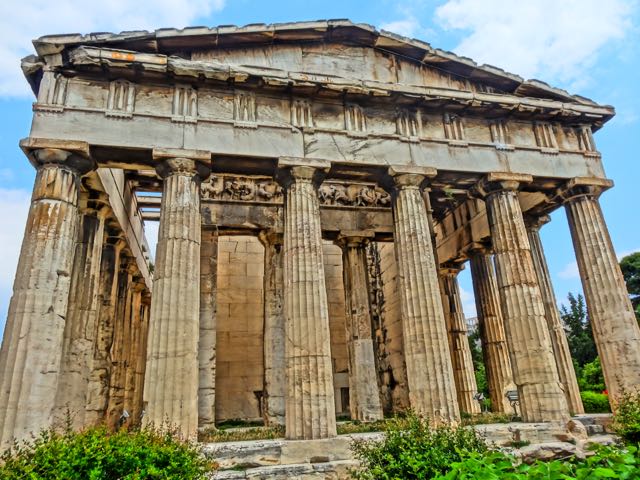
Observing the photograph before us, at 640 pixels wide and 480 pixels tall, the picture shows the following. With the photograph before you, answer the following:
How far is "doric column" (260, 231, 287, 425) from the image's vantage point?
46.0 ft

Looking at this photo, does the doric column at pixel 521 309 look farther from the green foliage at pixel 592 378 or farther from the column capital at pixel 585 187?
the green foliage at pixel 592 378

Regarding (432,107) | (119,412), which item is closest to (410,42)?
(432,107)

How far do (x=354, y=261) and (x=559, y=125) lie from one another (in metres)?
8.38

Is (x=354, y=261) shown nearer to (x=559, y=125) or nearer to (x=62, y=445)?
(x=559, y=125)

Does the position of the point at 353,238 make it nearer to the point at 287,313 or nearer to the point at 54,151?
the point at 287,313

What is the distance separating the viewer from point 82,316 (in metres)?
13.2

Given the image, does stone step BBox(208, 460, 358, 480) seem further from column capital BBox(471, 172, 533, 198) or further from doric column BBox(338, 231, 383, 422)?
column capital BBox(471, 172, 533, 198)

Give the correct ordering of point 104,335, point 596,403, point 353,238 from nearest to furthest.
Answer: point 104,335, point 353,238, point 596,403

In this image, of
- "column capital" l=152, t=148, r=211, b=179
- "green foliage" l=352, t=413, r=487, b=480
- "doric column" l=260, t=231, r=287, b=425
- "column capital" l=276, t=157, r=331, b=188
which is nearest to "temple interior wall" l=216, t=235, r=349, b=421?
"doric column" l=260, t=231, r=287, b=425

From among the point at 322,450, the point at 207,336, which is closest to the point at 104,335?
the point at 207,336

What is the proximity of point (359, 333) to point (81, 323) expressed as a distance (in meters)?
8.68

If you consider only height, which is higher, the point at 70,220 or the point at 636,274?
the point at 636,274

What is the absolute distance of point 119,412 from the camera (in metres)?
17.0

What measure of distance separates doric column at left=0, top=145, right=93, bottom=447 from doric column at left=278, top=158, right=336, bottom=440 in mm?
5177
